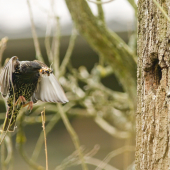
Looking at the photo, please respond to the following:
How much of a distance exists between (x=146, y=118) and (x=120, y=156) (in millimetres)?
5570

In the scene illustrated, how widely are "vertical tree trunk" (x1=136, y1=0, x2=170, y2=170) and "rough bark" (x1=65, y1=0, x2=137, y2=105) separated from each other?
104 centimetres

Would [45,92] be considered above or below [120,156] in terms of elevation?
→ above

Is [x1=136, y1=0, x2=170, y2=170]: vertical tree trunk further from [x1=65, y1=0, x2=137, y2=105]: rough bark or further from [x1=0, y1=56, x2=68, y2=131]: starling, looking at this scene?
[x1=65, y1=0, x2=137, y2=105]: rough bark

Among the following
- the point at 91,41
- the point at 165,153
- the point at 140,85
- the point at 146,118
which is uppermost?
the point at 91,41

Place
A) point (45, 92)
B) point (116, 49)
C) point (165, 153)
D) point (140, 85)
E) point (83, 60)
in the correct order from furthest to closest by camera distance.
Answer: point (83, 60)
point (116, 49)
point (45, 92)
point (140, 85)
point (165, 153)

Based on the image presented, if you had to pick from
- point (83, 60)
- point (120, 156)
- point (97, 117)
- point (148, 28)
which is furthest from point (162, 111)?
point (120, 156)

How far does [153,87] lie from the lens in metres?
1.45

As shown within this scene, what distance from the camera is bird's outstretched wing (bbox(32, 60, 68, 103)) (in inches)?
74.0

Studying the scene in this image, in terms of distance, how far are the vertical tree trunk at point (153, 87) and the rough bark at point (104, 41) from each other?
41.0 inches

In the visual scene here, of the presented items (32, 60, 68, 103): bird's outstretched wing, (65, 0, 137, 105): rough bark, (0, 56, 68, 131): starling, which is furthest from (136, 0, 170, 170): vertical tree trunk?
(65, 0, 137, 105): rough bark

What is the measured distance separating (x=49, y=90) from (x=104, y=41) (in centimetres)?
81

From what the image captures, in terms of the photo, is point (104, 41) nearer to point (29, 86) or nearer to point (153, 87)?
point (29, 86)

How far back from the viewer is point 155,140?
141 cm

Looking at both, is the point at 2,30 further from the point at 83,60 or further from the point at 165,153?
the point at 165,153
